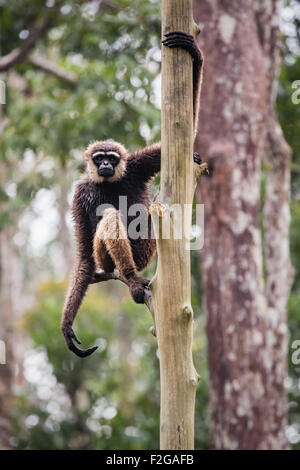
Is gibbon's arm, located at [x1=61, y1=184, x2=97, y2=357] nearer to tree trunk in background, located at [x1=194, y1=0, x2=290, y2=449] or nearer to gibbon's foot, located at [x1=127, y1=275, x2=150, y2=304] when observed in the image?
gibbon's foot, located at [x1=127, y1=275, x2=150, y2=304]

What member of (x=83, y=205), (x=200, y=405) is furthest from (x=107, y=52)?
(x=200, y=405)

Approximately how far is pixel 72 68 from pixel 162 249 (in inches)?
357

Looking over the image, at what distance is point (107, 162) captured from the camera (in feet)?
20.2

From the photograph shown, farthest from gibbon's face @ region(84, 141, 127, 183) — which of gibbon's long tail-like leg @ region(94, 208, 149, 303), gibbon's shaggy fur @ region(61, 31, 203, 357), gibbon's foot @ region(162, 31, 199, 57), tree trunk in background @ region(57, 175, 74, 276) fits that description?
tree trunk in background @ region(57, 175, 74, 276)

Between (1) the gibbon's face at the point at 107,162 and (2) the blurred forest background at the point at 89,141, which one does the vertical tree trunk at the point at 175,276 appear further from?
(2) the blurred forest background at the point at 89,141

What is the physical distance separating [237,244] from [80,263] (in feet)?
13.2

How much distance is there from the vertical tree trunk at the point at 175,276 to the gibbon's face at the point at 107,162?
2.28 meters

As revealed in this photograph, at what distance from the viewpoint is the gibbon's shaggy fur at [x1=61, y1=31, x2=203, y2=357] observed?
5.64 meters

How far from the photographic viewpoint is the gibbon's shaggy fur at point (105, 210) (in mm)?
5637

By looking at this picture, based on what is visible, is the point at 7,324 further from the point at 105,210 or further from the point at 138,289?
the point at 138,289

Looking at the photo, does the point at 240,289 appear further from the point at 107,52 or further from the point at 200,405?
the point at 107,52

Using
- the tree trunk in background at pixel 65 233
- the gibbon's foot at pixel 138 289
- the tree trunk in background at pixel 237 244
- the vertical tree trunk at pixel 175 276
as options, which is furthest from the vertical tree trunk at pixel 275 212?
the tree trunk in background at pixel 65 233

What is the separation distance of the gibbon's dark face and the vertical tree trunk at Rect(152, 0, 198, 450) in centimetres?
226

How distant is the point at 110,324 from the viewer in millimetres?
14375
